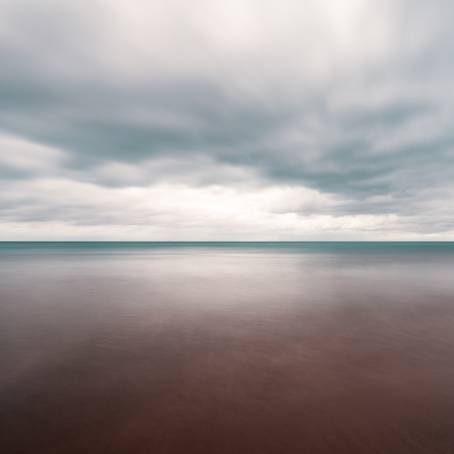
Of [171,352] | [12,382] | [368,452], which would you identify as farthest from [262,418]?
[12,382]

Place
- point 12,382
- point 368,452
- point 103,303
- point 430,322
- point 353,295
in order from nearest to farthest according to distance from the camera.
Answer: point 368,452
point 12,382
point 430,322
point 103,303
point 353,295

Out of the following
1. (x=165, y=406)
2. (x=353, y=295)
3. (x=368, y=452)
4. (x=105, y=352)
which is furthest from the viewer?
(x=353, y=295)

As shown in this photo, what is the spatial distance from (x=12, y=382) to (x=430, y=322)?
20439 mm

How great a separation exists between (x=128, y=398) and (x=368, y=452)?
6.29 metres

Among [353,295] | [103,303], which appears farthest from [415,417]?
[103,303]

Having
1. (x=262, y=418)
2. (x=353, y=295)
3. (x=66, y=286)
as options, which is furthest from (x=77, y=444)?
(x=66, y=286)

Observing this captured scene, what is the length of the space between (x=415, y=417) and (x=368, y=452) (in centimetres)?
206

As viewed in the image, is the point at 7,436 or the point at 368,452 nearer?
the point at 368,452

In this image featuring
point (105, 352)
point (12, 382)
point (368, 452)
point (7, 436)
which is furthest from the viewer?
point (105, 352)

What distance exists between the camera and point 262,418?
660cm

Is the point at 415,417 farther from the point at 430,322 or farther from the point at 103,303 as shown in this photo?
the point at 103,303

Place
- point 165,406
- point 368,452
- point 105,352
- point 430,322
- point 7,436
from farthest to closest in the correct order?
point 430,322, point 105,352, point 165,406, point 7,436, point 368,452

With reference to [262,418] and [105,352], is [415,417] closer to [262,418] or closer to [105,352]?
[262,418]

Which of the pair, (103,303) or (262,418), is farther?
(103,303)
